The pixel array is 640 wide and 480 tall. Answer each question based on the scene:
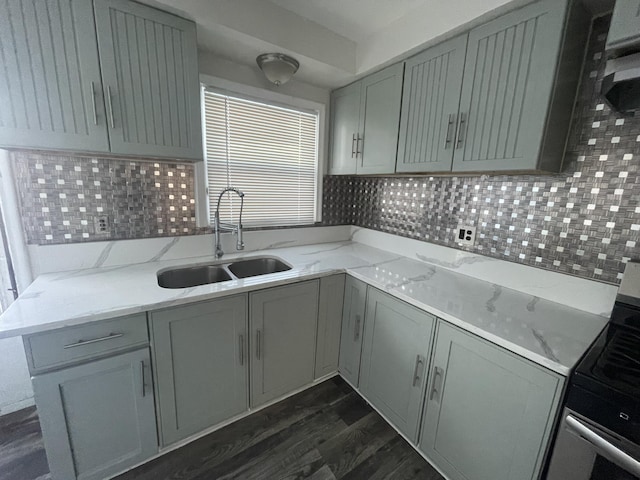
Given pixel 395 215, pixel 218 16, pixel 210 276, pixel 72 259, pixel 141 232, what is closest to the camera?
pixel 218 16

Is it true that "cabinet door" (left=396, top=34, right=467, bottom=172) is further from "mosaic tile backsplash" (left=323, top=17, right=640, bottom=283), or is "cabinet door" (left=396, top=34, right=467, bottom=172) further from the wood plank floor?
the wood plank floor

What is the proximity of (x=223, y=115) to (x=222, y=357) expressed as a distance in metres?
1.58

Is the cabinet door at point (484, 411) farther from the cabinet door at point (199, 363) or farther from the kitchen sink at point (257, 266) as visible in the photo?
the kitchen sink at point (257, 266)

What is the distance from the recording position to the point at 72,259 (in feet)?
5.05

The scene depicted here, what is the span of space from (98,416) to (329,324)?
4.14 feet

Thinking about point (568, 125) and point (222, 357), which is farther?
point (222, 357)

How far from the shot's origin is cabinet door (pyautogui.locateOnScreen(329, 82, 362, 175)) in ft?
6.97

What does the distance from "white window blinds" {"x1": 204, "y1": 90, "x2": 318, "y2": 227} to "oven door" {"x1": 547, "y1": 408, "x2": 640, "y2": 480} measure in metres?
1.97

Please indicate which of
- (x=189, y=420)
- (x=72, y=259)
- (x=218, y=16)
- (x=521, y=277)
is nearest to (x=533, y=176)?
(x=521, y=277)

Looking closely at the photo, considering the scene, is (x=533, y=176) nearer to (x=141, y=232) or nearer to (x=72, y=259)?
(x=141, y=232)

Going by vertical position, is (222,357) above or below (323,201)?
below

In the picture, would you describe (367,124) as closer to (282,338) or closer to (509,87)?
(509,87)

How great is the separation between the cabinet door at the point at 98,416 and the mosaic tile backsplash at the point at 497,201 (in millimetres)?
→ 806

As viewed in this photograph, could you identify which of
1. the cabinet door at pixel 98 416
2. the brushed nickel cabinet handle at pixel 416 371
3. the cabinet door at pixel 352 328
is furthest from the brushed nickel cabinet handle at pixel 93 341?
the brushed nickel cabinet handle at pixel 416 371
